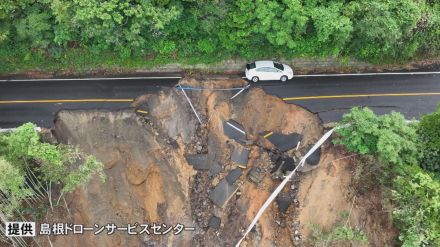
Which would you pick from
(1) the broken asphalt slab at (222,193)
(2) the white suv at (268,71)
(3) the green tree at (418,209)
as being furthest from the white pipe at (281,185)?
(3) the green tree at (418,209)

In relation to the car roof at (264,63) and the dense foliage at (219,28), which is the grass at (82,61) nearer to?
the dense foliage at (219,28)

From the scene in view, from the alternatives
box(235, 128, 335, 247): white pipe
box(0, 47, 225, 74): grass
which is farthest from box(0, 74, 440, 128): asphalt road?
box(235, 128, 335, 247): white pipe

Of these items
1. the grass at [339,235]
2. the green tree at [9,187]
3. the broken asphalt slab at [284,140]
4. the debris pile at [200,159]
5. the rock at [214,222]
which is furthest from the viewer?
the broken asphalt slab at [284,140]

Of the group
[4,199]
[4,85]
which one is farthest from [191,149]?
[4,85]

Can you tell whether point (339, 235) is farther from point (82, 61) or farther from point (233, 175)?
point (82, 61)

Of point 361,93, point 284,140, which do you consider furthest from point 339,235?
point 361,93
